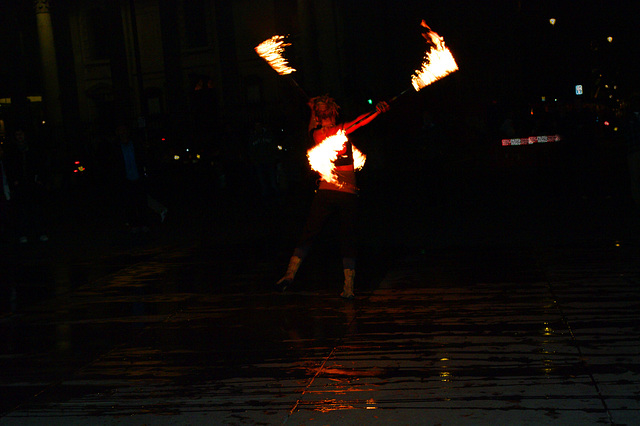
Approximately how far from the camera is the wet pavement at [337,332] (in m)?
5.02

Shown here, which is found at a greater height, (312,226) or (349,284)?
(312,226)

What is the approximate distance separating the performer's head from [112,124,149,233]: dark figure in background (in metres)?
6.70

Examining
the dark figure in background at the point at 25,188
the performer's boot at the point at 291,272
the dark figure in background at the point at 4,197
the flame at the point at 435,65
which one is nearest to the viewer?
the flame at the point at 435,65

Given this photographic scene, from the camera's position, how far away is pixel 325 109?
8148mm

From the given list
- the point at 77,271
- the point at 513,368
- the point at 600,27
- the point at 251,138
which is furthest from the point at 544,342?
the point at 600,27

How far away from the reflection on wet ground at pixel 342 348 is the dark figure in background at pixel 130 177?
4521 mm

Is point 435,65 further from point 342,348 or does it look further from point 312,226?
point 342,348

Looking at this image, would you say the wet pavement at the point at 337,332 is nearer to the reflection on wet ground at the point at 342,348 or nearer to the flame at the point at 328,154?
the reflection on wet ground at the point at 342,348

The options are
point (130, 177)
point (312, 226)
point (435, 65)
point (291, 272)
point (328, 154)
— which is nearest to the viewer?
point (435, 65)

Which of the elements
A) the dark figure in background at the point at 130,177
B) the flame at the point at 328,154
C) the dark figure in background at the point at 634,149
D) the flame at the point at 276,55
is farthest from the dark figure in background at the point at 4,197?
the dark figure in background at the point at 634,149

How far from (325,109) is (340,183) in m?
0.72

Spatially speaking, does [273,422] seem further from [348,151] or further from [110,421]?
[348,151]

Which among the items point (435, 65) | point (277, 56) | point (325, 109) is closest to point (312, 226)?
point (325, 109)

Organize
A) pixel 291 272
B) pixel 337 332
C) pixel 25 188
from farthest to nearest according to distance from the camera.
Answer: pixel 25 188 → pixel 291 272 → pixel 337 332
